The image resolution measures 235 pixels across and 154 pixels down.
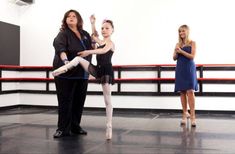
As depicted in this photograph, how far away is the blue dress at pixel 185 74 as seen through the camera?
386 centimetres

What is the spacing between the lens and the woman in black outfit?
3055mm

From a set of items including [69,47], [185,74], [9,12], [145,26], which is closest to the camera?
[69,47]

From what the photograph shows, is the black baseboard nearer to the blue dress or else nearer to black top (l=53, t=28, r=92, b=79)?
the blue dress

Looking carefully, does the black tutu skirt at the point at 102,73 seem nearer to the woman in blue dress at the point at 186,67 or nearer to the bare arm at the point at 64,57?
the bare arm at the point at 64,57

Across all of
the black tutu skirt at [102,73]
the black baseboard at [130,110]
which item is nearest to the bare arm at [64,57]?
the black tutu skirt at [102,73]

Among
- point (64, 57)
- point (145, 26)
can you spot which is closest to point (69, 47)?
point (64, 57)

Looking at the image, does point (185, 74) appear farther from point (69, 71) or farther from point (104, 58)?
point (69, 71)

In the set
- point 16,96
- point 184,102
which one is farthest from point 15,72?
point 184,102

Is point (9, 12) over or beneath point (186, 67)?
over

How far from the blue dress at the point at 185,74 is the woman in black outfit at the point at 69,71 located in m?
1.34

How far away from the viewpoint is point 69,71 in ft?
10.2

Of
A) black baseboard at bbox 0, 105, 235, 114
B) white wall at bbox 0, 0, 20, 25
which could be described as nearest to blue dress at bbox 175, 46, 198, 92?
black baseboard at bbox 0, 105, 235, 114

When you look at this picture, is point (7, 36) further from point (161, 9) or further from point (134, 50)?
point (161, 9)

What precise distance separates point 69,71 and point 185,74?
1618 mm
